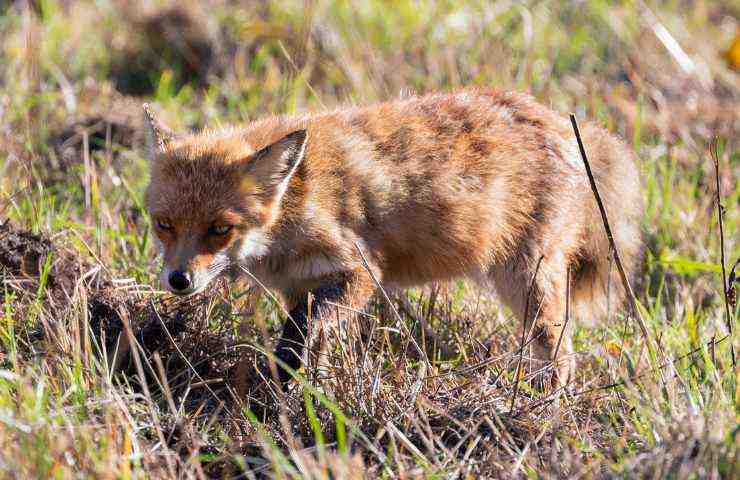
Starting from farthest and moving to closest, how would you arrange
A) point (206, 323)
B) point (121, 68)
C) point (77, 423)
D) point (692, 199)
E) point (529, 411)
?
point (121, 68) < point (692, 199) < point (206, 323) < point (529, 411) < point (77, 423)

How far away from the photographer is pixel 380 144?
5.55 meters

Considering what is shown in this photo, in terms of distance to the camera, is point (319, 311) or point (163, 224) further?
point (319, 311)

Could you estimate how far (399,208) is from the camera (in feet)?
18.2

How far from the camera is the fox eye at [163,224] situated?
504cm

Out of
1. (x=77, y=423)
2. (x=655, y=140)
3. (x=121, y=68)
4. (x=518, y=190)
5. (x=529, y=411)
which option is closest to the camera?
(x=77, y=423)

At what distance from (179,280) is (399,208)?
1332mm

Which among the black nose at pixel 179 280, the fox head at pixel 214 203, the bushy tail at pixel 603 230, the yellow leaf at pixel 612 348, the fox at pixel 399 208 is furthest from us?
the bushy tail at pixel 603 230

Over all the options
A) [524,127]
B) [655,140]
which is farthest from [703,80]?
[524,127]

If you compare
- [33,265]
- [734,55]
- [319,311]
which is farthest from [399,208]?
[734,55]

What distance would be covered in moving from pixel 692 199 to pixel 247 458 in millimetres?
4359

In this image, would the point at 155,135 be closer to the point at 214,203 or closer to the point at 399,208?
the point at 214,203

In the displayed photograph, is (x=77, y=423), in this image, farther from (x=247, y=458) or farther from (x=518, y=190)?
(x=518, y=190)

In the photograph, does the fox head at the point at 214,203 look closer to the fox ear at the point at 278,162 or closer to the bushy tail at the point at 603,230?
the fox ear at the point at 278,162

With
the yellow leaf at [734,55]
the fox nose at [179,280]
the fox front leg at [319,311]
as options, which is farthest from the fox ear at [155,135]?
the yellow leaf at [734,55]
